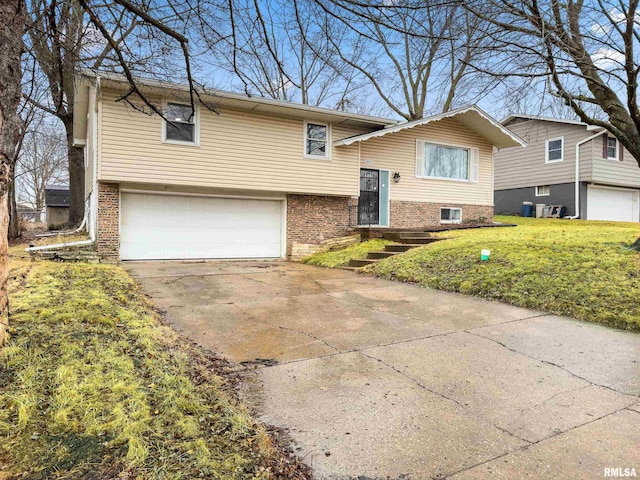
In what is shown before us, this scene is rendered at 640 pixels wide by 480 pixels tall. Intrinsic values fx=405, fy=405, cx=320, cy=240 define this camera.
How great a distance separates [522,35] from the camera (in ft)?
21.7

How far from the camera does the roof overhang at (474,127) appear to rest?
502 inches

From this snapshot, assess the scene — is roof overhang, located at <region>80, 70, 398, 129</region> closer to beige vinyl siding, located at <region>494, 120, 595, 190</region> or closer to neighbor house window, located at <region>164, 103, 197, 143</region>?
neighbor house window, located at <region>164, 103, 197, 143</region>

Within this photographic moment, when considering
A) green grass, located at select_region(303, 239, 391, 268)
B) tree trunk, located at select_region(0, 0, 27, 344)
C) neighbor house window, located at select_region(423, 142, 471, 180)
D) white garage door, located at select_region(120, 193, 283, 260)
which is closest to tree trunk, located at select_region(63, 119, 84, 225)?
white garage door, located at select_region(120, 193, 283, 260)

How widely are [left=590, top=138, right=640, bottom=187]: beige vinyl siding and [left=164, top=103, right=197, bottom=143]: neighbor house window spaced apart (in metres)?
17.4

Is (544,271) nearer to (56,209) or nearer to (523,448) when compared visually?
(523,448)

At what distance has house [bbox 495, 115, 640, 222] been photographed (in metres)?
18.6

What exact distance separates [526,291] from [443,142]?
9.80 metres

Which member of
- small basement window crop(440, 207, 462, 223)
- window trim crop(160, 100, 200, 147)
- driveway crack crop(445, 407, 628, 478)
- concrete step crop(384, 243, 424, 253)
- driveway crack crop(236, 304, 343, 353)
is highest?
window trim crop(160, 100, 200, 147)

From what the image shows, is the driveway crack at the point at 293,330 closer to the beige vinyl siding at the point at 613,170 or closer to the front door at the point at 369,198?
the front door at the point at 369,198

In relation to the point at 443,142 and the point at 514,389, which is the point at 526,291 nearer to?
the point at 514,389

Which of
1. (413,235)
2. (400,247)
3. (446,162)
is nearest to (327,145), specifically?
(413,235)

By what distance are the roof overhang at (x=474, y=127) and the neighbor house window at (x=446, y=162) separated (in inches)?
37.5

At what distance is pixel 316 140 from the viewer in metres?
12.8

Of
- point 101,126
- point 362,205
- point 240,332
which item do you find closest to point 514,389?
point 240,332
